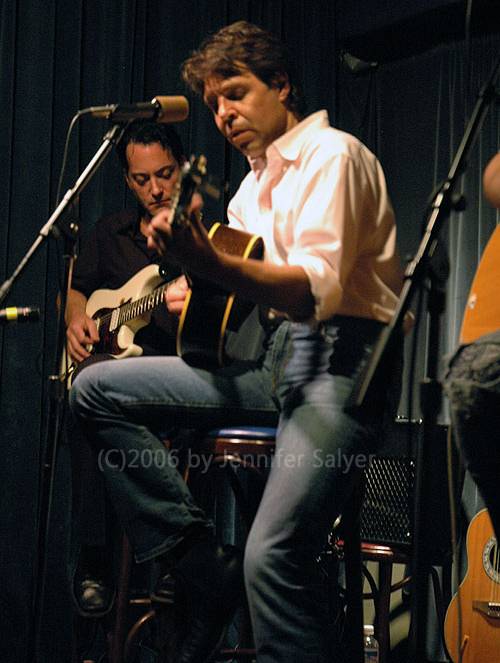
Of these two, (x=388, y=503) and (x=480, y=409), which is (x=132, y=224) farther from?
(x=480, y=409)

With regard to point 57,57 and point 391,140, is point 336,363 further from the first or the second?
point 391,140

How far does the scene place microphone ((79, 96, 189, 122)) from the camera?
235cm

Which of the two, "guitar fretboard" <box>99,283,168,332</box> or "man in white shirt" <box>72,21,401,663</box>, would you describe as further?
"guitar fretboard" <box>99,283,168,332</box>

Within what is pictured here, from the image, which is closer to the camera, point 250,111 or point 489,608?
point 250,111

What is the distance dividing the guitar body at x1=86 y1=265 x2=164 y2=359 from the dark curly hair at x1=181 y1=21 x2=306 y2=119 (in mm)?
948

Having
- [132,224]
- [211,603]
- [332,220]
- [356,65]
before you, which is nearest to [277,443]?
[211,603]

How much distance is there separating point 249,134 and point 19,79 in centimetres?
175

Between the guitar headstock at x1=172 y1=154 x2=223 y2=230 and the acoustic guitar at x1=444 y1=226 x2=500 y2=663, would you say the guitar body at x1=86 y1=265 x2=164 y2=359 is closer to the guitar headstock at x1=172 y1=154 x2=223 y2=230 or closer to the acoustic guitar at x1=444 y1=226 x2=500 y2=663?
the acoustic guitar at x1=444 y1=226 x2=500 y2=663

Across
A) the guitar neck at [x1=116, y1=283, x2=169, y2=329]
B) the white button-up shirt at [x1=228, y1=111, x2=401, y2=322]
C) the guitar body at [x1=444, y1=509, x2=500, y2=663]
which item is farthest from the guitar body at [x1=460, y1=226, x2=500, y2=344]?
the guitar body at [x1=444, y1=509, x2=500, y2=663]

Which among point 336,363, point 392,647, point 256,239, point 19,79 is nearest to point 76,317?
point 19,79

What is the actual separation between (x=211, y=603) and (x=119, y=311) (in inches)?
56.6

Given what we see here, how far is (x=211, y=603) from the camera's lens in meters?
2.12

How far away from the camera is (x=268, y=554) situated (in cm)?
196

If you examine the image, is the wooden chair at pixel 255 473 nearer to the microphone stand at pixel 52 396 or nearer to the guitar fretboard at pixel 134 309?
the microphone stand at pixel 52 396
